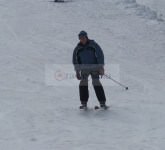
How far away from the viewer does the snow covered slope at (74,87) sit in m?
10.1

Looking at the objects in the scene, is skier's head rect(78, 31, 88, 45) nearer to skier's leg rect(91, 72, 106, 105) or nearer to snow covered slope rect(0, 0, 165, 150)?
skier's leg rect(91, 72, 106, 105)

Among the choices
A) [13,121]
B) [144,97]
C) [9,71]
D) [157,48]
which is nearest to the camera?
[13,121]

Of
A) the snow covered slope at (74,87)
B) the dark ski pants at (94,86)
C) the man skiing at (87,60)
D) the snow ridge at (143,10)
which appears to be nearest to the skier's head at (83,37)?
the man skiing at (87,60)

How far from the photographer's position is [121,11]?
24984 millimetres

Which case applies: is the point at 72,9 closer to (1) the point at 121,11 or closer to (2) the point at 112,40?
(1) the point at 121,11

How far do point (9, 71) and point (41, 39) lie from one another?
4558mm

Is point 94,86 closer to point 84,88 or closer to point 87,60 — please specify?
point 84,88

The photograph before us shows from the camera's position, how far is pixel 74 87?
1430 centimetres

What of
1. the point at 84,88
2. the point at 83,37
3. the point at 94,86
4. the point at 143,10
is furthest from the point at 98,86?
the point at 143,10

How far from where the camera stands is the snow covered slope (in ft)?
33.0

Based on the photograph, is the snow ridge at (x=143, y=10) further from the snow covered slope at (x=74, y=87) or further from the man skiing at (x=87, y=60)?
the man skiing at (x=87, y=60)

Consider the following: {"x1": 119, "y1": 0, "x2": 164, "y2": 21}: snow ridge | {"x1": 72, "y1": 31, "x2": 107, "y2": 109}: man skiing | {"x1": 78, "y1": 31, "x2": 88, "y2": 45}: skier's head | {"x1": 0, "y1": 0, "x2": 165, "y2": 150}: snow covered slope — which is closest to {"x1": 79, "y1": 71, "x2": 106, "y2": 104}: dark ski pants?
{"x1": 72, "y1": 31, "x2": 107, "y2": 109}: man skiing

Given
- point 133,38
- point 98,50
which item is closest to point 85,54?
point 98,50

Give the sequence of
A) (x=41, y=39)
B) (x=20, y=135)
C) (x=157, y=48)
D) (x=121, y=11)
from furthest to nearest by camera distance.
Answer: (x=121, y=11) < (x=41, y=39) < (x=157, y=48) < (x=20, y=135)
